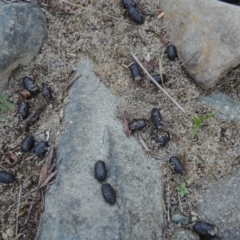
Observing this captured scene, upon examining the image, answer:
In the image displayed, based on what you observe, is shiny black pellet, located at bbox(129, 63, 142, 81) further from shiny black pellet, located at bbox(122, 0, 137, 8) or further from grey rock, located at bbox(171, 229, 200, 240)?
grey rock, located at bbox(171, 229, 200, 240)

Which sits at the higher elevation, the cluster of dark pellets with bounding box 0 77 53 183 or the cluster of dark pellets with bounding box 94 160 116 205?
the cluster of dark pellets with bounding box 94 160 116 205

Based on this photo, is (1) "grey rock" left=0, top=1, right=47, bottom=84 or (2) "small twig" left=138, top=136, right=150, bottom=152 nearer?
(2) "small twig" left=138, top=136, right=150, bottom=152

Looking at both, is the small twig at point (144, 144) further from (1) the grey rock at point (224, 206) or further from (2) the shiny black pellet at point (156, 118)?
(1) the grey rock at point (224, 206)

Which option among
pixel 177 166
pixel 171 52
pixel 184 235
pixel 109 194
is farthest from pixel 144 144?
pixel 171 52

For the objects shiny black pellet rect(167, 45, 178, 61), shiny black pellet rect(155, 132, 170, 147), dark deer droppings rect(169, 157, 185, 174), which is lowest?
dark deer droppings rect(169, 157, 185, 174)

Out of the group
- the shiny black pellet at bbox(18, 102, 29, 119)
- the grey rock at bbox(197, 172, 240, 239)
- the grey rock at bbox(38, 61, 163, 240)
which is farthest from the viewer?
the shiny black pellet at bbox(18, 102, 29, 119)

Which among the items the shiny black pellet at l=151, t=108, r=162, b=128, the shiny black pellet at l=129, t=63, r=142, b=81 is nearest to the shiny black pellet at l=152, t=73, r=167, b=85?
the shiny black pellet at l=129, t=63, r=142, b=81

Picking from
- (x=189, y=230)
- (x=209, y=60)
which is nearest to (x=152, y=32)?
(x=209, y=60)

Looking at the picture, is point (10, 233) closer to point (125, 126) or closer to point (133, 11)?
point (125, 126)
